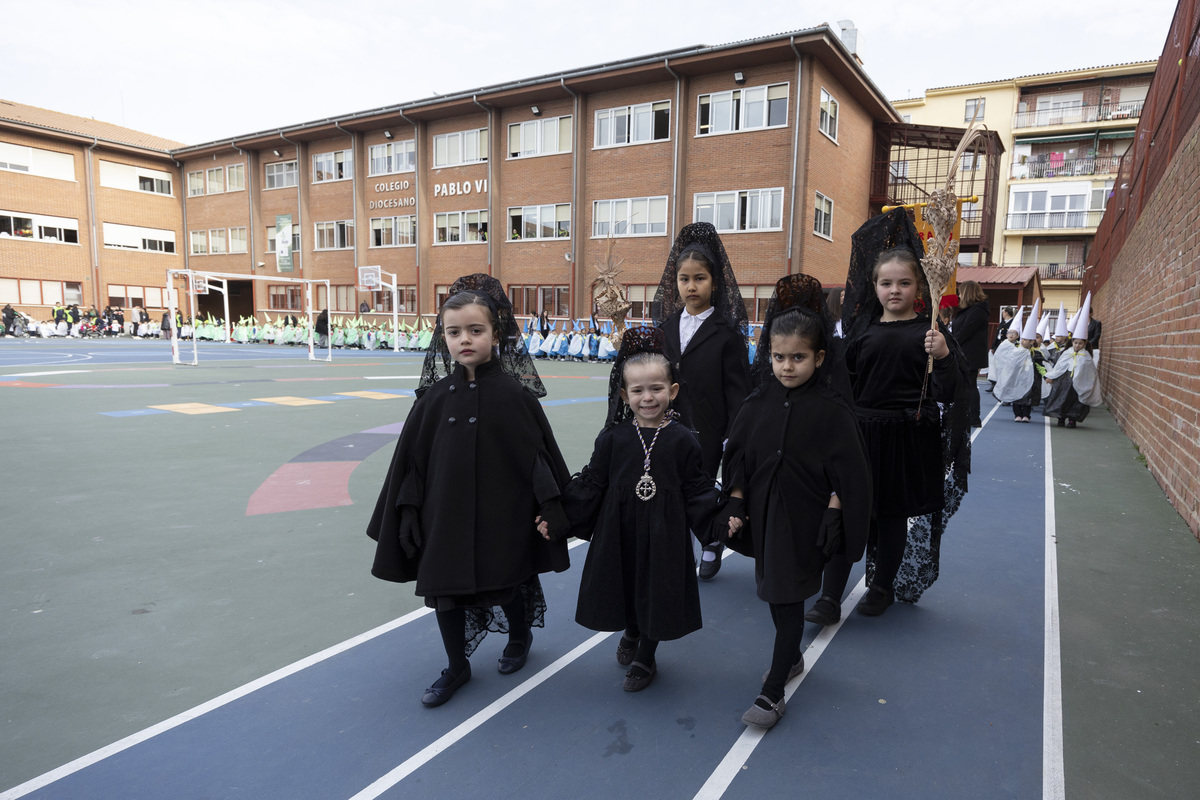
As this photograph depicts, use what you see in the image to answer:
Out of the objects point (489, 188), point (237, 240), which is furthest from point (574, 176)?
point (237, 240)

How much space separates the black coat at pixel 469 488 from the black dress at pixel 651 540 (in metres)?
0.23

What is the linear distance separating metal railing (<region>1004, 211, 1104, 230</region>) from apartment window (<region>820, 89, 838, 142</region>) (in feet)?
82.9

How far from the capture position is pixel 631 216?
25953mm

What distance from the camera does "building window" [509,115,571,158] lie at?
89.9ft

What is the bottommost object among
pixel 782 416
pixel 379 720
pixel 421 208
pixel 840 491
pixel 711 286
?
pixel 379 720

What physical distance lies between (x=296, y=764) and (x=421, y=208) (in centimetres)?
3137

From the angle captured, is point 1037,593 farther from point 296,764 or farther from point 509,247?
point 509,247

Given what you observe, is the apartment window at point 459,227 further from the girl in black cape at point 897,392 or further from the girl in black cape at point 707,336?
the girl in black cape at point 897,392

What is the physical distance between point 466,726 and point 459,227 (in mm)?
29939

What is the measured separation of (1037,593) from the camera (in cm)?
409

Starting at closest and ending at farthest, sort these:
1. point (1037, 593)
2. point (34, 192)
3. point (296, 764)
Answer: point (296, 764)
point (1037, 593)
point (34, 192)

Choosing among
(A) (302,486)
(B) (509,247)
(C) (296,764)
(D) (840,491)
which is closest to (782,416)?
(D) (840,491)

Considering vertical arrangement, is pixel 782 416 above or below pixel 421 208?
below

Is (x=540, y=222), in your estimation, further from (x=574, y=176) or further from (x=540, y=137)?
(x=540, y=137)
